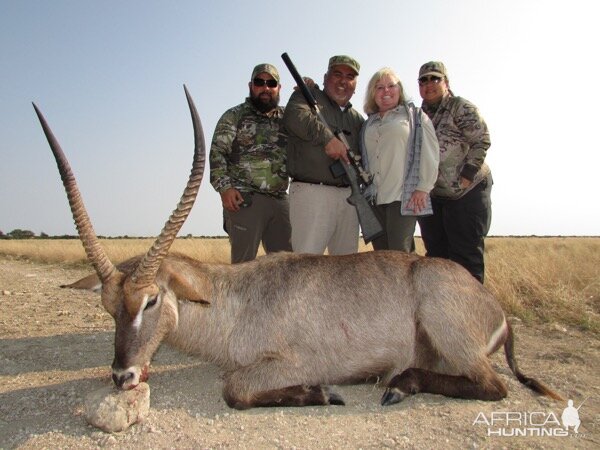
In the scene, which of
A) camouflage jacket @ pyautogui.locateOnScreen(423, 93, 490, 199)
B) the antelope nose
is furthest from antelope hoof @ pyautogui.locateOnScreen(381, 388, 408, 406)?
camouflage jacket @ pyautogui.locateOnScreen(423, 93, 490, 199)

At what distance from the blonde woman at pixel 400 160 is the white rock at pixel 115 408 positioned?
12.3ft

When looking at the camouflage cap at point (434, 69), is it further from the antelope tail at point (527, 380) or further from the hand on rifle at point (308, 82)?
the antelope tail at point (527, 380)

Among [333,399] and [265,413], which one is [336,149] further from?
[265,413]

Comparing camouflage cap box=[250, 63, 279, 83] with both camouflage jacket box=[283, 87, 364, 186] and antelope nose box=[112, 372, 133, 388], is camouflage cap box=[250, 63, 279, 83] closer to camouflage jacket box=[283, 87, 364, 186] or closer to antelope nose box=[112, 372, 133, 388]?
camouflage jacket box=[283, 87, 364, 186]

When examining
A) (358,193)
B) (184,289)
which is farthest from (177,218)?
(358,193)

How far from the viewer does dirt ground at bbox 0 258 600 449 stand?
3717mm

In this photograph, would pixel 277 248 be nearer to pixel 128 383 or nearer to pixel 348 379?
pixel 348 379

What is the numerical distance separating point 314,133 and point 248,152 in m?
1.17

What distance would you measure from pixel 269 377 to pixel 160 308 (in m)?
1.15

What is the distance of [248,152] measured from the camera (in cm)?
732

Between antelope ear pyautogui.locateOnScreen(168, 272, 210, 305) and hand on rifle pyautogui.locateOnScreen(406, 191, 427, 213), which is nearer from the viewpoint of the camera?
antelope ear pyautogui.locateOnScreen(168, 272, 210, 305)

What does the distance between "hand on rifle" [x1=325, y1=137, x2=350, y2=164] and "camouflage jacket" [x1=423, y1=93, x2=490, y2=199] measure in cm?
154

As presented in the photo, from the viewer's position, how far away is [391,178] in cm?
659

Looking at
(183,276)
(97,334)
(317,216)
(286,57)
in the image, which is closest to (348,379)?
(183,276)
